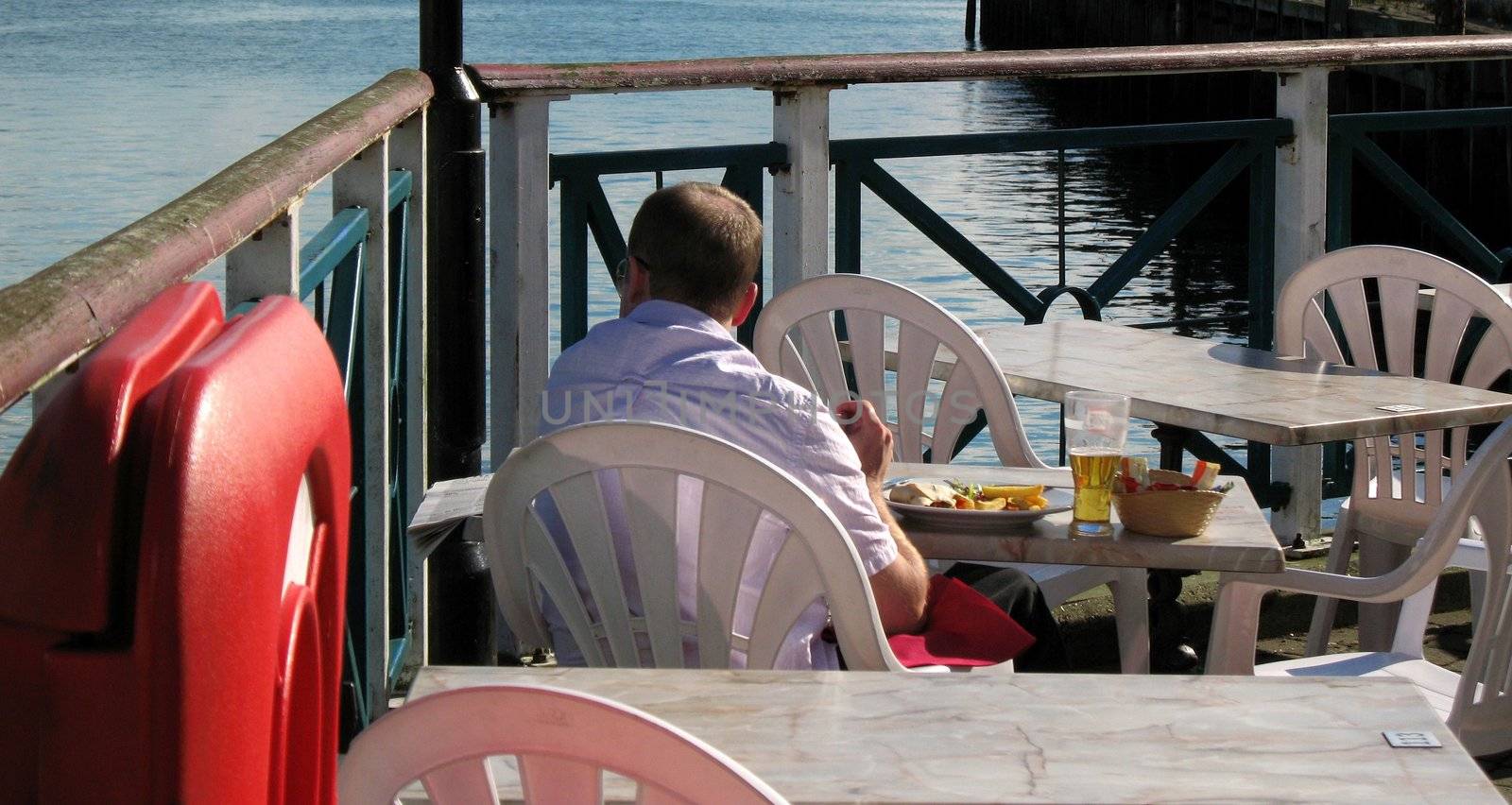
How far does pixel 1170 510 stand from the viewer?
93.4 inches

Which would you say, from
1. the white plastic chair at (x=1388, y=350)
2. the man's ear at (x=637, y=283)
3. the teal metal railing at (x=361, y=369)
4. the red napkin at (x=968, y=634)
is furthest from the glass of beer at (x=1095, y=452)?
the white plastic chair at (x=1388, y=350)

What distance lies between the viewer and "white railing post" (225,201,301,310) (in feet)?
6.41

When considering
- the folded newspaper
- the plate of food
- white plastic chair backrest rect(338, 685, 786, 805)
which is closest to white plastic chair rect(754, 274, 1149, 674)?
the plate of food

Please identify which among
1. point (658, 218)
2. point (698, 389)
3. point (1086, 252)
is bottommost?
point (1086, 252)

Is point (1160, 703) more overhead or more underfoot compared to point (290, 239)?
more underfoot

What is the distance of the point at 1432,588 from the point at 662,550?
141 cm

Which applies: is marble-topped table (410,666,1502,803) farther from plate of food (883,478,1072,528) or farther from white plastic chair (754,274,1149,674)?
white plastic chair (754,274,1149,674)

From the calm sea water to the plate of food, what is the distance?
1.23 meters

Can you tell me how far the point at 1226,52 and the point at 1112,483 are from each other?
7.10ft

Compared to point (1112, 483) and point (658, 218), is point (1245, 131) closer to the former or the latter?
point (1112, 483)

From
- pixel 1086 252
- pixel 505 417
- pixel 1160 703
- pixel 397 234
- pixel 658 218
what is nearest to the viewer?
pixel 1160 703

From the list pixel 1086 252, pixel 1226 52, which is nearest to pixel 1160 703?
pixel 1226 52

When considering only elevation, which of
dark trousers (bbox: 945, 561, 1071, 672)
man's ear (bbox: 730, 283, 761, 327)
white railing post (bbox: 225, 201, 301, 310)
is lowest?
dark trousers (bbox: 945, 561, 1071, 672)

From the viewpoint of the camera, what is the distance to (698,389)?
2.17m
